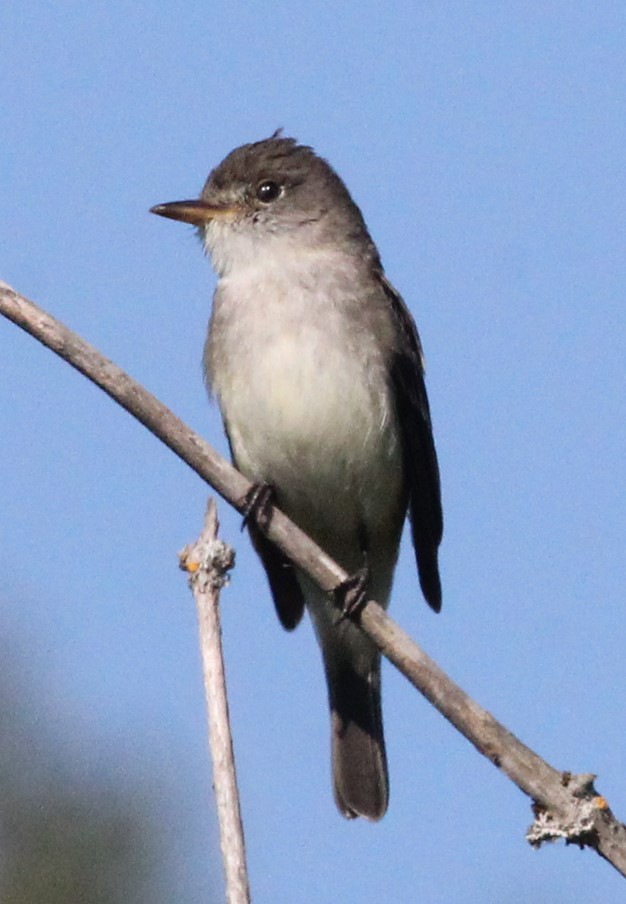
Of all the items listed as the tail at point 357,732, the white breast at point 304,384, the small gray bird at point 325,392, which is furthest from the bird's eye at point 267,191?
the tail at point 357,732

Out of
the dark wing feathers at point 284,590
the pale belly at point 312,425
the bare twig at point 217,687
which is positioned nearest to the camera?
the bare twig at point 217,687

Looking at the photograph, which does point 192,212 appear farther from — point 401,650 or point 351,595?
point 401,650

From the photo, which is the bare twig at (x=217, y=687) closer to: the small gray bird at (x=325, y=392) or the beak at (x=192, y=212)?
the small gray bird at (x=325, y=392)

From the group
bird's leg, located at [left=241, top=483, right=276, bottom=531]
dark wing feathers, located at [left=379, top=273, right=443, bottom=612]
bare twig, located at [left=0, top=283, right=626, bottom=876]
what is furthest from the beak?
bare twig, located at [left=0, top=283, right=626, bottom=876]

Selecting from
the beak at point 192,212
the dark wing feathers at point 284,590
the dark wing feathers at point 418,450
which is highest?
the beak at point 192,212

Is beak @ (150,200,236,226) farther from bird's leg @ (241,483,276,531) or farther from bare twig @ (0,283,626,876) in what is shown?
bare twig @ (0,283,626,876)

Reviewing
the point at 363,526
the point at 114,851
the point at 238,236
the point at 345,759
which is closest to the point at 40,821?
the point at 114,851
